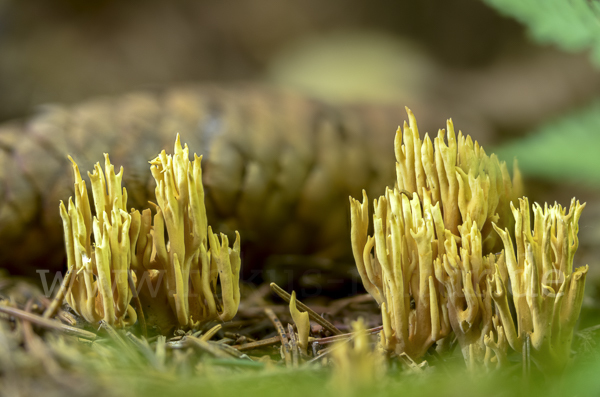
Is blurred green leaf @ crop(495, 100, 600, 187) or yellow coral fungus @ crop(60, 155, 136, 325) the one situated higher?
blurred green leaf @ crop(495, 100, 600, 187)

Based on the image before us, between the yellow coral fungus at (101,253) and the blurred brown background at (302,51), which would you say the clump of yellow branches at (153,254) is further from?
the blurred brown background at (302,51)

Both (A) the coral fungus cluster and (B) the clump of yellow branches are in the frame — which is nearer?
(A) the coral fungus cluster

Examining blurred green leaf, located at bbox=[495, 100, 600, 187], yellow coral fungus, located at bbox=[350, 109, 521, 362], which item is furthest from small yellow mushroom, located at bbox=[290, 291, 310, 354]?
blurred green leaf, located at bbox=[495, 100, 600, 187]

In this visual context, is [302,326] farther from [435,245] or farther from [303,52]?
[303,52]

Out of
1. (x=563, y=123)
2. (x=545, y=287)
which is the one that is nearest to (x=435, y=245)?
(x=545, y=287)

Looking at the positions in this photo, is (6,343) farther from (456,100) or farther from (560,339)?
(456,100)

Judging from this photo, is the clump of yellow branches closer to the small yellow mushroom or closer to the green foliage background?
the small yellow mushroom
